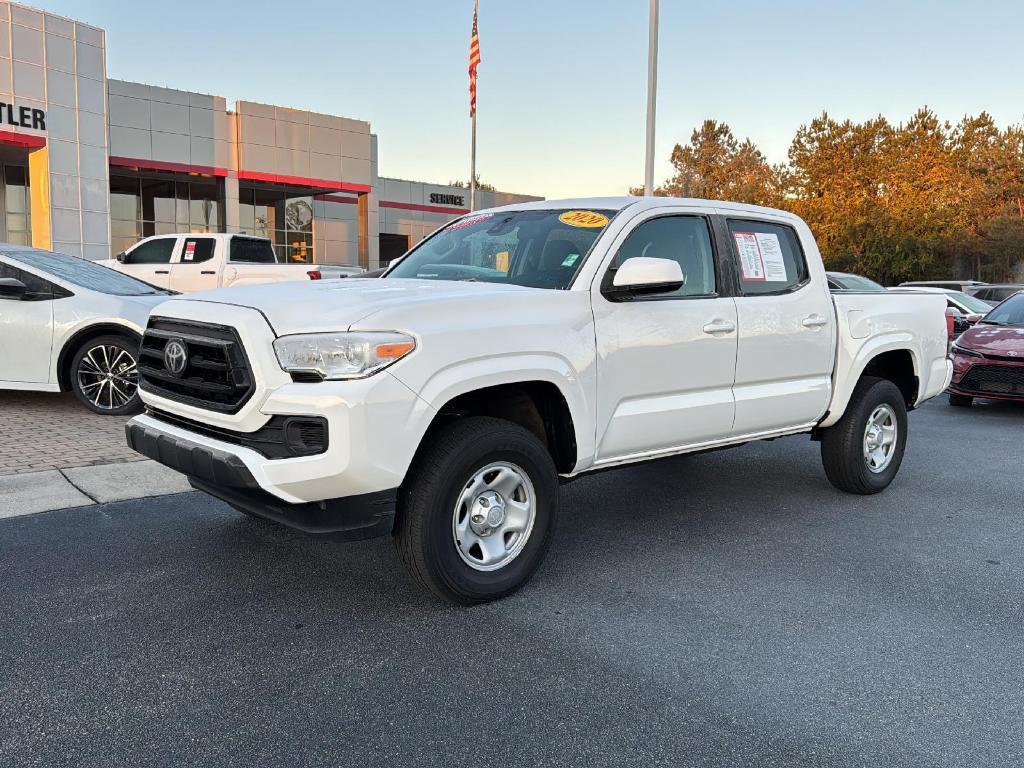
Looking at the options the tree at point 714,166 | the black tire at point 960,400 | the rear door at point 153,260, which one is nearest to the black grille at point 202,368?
the black tire at point 960,400

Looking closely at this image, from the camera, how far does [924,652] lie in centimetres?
352

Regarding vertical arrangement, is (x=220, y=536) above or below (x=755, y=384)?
below

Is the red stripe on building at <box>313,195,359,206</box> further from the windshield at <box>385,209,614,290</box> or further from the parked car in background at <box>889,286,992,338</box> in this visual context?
the windshield at <box>385,209,614,290</box>

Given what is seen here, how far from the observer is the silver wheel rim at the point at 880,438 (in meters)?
Answer: 6.10

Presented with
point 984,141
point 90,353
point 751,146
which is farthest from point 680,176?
point 90,353

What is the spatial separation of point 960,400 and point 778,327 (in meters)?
7.18

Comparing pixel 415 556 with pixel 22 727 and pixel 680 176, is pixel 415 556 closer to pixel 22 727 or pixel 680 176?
pixel 22 727

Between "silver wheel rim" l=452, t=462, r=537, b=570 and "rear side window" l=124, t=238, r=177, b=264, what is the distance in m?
14.8

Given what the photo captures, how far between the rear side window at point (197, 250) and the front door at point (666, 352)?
1382cm

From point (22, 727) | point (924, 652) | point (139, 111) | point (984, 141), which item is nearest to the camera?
point (22, 727)

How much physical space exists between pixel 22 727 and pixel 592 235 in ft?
10.8

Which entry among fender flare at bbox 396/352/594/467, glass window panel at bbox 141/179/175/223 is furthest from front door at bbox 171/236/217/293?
glass window panel at bbox 141/179/175/223

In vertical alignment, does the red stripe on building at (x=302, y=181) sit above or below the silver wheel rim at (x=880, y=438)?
above

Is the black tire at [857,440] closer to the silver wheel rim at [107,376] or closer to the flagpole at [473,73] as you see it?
the silver wheel rim at [107,376]
